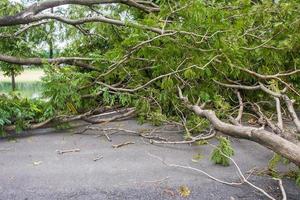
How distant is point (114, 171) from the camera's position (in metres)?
2.69

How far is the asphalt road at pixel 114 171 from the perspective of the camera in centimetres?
230

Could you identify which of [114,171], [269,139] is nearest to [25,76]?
[114,171]

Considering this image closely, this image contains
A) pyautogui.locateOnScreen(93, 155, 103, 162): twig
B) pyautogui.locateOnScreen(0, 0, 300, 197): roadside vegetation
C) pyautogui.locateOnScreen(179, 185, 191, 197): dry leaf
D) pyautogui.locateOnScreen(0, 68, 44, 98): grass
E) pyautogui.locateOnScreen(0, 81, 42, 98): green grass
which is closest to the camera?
pyautogui.locateOnScreen(179, 185, 191, 197): dry leaf

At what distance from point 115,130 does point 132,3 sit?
165 cm

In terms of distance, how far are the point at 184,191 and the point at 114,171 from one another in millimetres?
619

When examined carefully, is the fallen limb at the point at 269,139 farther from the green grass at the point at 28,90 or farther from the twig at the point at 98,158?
the green grass at the point at 28,90

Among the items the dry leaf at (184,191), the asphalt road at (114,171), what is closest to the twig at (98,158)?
the asphalt road at (114,171)

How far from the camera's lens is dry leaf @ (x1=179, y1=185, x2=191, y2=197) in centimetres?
229

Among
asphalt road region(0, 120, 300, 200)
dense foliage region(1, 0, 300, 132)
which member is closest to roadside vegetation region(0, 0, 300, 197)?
dense foliage region(1, 0, 300, 132)

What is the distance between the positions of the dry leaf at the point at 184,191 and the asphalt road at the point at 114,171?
0.09 ft

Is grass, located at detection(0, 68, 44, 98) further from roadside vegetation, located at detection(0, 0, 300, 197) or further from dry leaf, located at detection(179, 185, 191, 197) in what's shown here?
dry leaf, located at detection(179, 185, 191, 197)

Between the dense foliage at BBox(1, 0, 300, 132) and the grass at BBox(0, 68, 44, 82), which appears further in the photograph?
the grass at BBox(0, 68, 44, 82)

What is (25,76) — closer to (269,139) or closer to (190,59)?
(190,59)

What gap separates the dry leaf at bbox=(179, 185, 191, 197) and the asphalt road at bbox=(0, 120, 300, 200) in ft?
0.09
